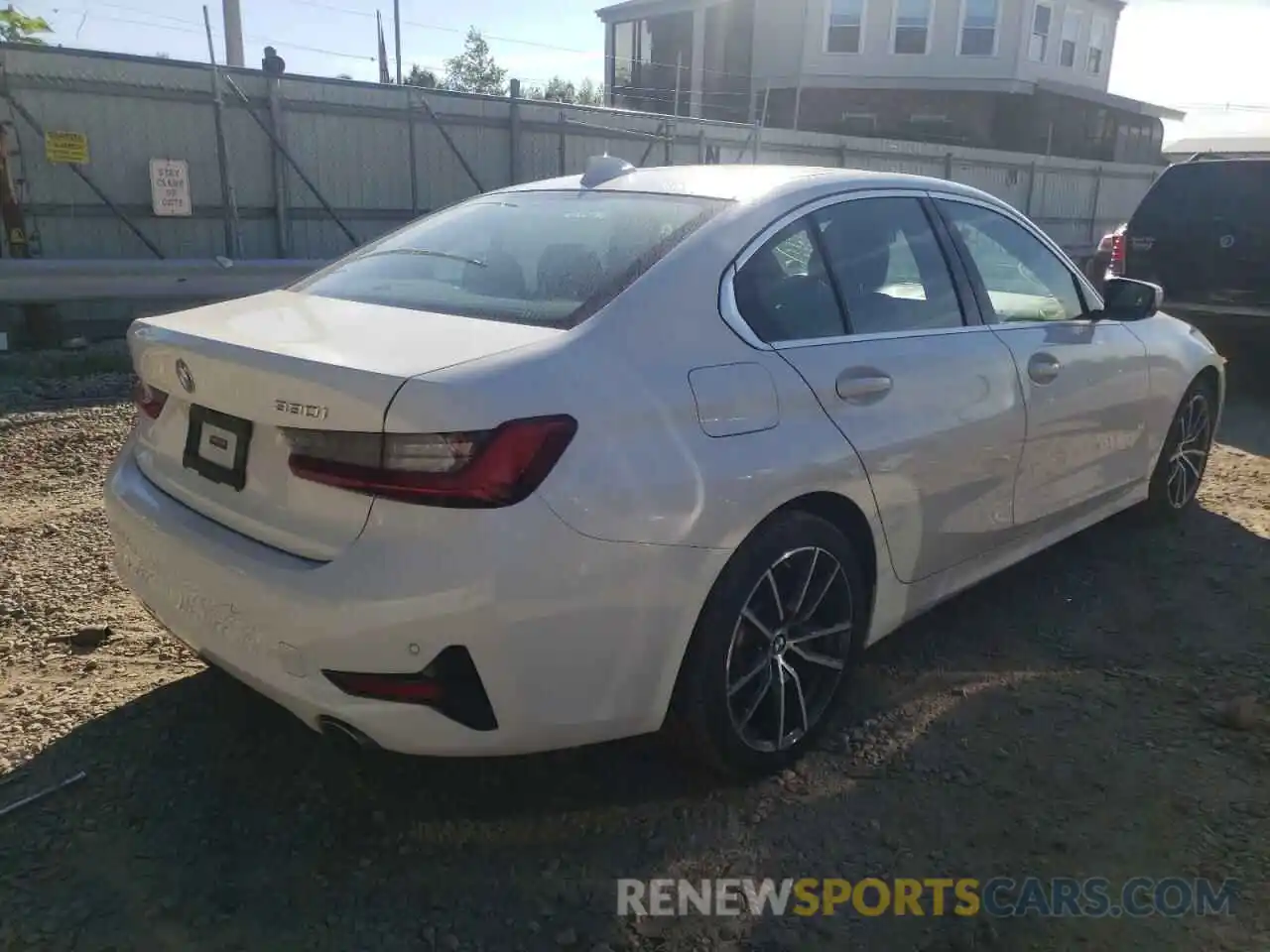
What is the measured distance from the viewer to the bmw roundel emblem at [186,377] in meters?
2.48

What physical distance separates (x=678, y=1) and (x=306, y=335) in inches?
1160

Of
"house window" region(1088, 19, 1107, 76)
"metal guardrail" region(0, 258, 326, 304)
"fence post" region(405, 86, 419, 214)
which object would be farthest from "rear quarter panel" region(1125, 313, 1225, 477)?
"house window" region(1088, 19, 1107, 76)

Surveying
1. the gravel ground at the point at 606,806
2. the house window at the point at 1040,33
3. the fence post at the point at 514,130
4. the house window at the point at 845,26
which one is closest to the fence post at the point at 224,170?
the fence post at the point at 514,130

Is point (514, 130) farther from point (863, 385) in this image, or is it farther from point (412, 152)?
point (863, 385)

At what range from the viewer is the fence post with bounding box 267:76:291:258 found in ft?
37.0

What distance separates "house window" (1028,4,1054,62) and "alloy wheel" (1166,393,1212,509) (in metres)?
25.9

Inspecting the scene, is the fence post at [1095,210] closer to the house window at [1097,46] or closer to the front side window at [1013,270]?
the house window at [1097,46]

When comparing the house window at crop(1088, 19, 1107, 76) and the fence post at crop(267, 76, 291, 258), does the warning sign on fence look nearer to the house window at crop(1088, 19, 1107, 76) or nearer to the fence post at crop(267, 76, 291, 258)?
the fence post at crop(267, 76, 291, 258)

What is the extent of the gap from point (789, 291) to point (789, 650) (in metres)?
0.98

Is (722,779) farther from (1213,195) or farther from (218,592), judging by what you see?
(1213,195)

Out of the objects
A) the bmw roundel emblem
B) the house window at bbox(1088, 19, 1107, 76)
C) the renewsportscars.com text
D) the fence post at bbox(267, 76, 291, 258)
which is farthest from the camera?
the house window at bbox(1088, 19, 1107, 76)

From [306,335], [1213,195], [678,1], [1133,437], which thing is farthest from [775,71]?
[306,335]

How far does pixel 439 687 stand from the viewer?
7.07 ft

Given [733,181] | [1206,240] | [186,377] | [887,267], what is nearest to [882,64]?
[1206,240]
